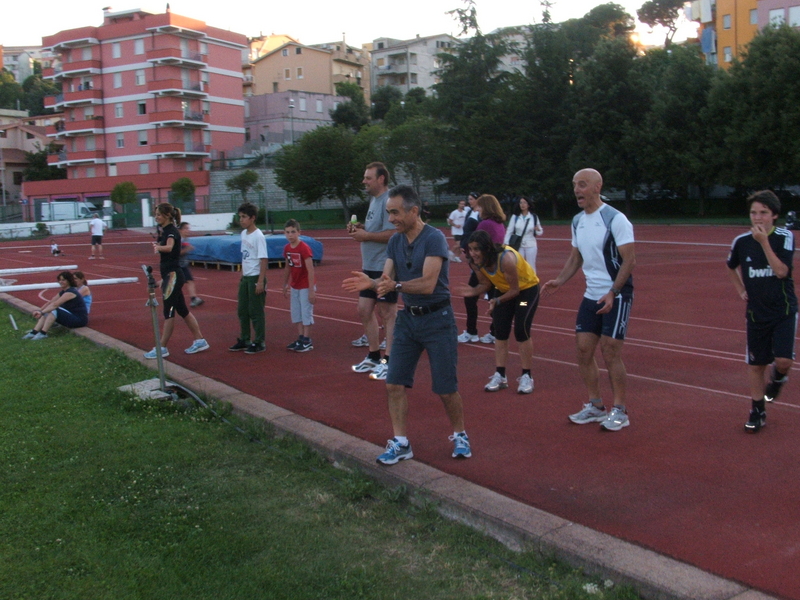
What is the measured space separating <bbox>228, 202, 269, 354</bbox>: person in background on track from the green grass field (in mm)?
3049

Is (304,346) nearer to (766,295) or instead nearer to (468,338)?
(468,338)

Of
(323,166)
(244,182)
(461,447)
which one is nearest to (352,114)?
(244,182)

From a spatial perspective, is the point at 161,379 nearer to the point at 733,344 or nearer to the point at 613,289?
the point at 613,289

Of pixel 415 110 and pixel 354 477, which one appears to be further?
pixel 415 110

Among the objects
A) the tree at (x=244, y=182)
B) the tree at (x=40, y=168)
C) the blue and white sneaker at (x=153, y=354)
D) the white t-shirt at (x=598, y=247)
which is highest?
the tree at (x=40, y=168)

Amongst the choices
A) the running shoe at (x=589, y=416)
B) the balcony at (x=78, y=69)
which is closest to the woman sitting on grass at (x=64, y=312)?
the running shoe at (x=589, y=416)

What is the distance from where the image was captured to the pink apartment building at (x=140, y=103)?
69125 mm

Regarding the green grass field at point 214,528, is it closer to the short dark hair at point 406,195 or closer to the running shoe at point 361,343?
the short dark hair at point 406,195

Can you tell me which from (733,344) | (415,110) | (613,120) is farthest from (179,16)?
(733,344)

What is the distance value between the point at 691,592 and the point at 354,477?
2315 mm

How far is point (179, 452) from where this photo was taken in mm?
5711

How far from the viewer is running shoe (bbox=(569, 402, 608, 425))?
616 cm

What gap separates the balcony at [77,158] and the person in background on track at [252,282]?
228 feet

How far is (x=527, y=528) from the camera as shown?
4133mm
